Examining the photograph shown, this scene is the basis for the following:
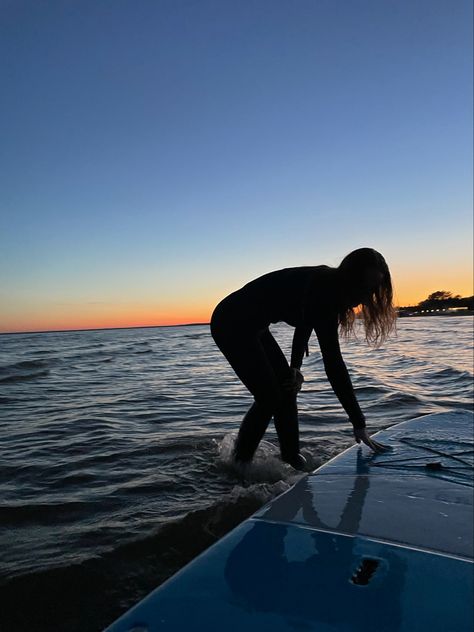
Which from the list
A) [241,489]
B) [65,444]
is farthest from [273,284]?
[65,444]

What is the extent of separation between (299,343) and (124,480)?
6.09 feet

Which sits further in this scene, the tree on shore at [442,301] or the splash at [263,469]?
the tree on shore at [442,301]

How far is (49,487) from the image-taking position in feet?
12.2

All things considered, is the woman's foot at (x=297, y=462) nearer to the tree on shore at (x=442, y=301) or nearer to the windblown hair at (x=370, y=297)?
the windblown hair at (x=370, y=297)

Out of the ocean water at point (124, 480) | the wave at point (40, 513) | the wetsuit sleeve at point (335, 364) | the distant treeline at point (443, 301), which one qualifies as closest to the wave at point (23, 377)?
the ocean water at point (124, 480)

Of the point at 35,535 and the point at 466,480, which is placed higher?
the point at 466,480

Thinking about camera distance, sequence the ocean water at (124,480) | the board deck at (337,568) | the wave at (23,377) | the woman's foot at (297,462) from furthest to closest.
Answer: the wave at (23,377)
the woman's foot at (297,462)
the ocean water at (124,480)
the board deck at (337,568)

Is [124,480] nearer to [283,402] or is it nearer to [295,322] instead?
[283,402]

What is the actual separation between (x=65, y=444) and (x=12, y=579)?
8.78 feet

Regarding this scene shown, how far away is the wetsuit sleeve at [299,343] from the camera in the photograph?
304 centimetres

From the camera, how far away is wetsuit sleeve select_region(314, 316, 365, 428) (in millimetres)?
2789

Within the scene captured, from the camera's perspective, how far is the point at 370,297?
283 cm

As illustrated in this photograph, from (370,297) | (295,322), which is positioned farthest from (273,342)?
(370,297)

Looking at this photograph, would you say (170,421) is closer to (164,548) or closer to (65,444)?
(65,444)
